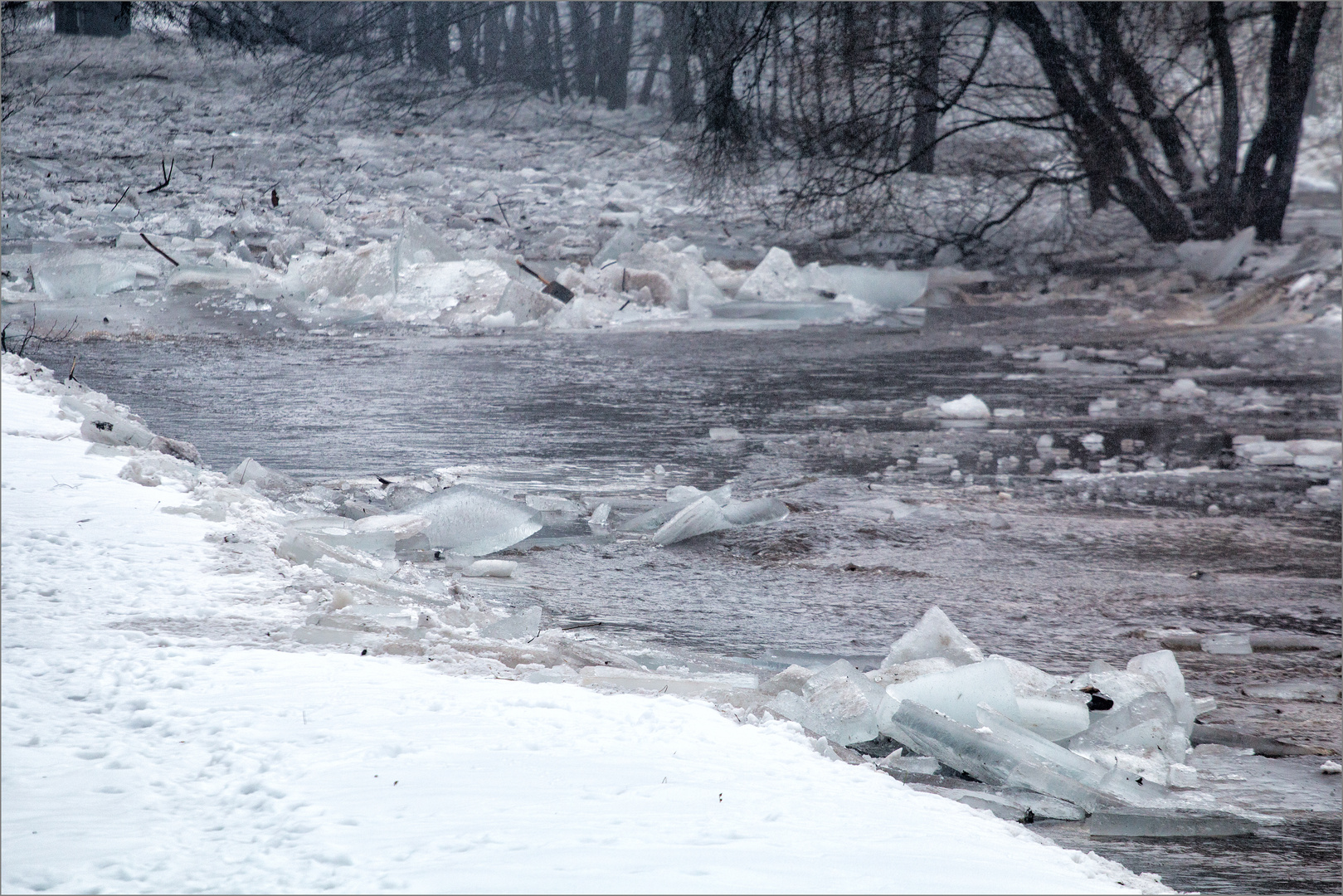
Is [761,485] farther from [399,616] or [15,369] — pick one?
[15,369]

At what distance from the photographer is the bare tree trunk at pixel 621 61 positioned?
940cm

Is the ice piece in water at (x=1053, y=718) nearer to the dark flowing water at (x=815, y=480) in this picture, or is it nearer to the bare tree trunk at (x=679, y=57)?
the dark flowing water at (x=815, y=480)

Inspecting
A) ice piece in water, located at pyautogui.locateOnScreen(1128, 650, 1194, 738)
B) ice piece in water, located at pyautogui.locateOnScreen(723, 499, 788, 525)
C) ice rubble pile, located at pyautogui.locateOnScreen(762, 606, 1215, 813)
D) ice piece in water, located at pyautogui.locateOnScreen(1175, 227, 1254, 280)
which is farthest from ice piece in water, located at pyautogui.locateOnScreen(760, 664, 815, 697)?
ice piece in water, located at pyautogui.locateOnScreen(1175, 227, 1254, 280)

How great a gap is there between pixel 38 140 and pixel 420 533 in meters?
7.51

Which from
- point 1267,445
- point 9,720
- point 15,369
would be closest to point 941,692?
point 9,720

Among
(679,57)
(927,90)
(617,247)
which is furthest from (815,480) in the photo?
(679,57)

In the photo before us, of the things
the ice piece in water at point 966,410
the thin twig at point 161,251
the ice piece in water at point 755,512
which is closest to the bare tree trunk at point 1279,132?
the ice piece in water at point 966,410

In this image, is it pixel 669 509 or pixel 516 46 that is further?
pixel 516 46

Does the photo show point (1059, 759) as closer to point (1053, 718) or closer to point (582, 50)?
point (1053, 718)

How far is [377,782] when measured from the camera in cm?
141

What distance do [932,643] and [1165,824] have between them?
60cm

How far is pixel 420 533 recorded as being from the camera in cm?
315

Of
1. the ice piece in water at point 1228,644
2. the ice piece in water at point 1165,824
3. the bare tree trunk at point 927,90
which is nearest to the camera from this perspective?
the ice piece in water at point 1165,824

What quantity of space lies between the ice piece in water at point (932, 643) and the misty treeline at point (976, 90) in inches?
281
